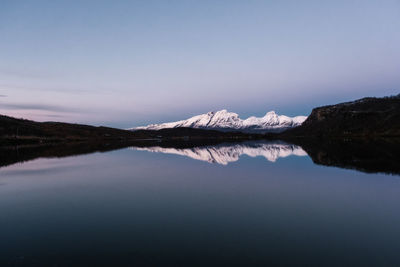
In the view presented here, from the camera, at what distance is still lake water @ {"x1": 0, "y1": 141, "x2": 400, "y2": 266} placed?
11047 millimetres

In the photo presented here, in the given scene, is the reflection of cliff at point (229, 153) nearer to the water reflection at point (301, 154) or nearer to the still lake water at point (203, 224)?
the water reflection at point (301, 154)

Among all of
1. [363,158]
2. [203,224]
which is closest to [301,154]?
[363,158]

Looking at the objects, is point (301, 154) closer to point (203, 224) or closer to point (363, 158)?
point (363, 158)

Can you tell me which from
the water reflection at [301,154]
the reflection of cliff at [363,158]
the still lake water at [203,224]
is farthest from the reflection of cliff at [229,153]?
the still lake water at [203,224]

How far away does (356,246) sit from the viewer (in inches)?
472

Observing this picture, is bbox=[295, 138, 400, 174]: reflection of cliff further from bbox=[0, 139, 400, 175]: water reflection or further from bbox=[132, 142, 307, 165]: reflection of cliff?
bbox=[132, 142, 307, 165]: reflection of cliff

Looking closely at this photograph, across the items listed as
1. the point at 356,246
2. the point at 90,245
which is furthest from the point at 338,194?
the point at 90,245

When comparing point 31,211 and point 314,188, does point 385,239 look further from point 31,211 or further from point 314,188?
point 31,211

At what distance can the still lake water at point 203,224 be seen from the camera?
11047mm

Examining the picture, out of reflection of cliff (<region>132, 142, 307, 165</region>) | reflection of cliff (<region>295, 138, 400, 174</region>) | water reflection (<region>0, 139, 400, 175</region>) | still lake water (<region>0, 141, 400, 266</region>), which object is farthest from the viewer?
reflection of cliff (<region>132, 142, 307, 165</region>)

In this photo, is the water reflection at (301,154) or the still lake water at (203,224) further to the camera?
the water reflection at (301,154)

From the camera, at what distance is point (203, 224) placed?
14.9 m

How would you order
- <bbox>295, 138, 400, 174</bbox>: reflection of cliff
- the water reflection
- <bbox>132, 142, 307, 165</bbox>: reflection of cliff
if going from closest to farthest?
<bbox>295, 138, 400, 174</bbox>: reflection of cliff < the water reflection < <bbox>132, 142, 307, 165</bbox>: reflection of cliff

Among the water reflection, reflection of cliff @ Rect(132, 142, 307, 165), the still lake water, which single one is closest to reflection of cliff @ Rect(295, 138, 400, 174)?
the water reflection
